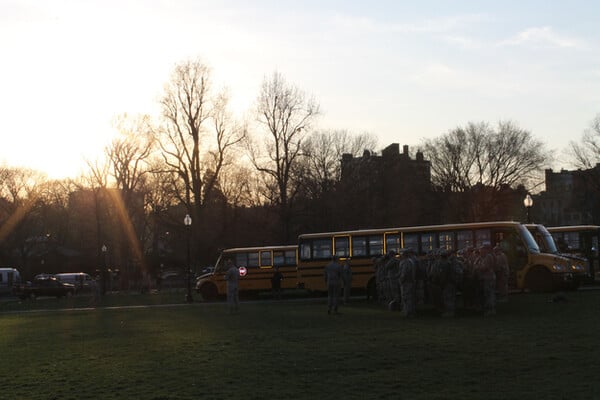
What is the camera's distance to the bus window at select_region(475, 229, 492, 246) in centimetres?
3600

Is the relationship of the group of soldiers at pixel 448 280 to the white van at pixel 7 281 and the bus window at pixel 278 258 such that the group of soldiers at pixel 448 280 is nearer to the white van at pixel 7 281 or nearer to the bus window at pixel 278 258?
the bus window at pixel 278 258

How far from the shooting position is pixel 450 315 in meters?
24.6

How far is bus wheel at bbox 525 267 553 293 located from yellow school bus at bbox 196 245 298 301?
1366cm

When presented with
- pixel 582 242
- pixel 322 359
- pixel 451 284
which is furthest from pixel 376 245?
pixel 322 359

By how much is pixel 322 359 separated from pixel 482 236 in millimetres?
22804

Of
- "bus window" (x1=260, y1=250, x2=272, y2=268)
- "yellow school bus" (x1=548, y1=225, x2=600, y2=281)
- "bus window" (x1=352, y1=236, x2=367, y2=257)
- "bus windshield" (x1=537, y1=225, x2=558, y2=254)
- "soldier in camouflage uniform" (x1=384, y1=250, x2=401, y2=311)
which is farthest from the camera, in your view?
"bus window" (x1=260, y1=250, x2=272, y2=268)

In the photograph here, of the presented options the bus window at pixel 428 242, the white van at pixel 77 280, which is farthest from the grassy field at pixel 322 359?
the white van at pixel 77 280

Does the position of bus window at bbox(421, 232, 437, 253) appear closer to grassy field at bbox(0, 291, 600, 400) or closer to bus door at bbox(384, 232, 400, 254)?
bus door at bbox(384, 232, 400, 254)

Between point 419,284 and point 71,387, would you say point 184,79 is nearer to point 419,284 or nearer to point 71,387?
point 419,284

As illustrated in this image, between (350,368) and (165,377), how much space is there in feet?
9.33

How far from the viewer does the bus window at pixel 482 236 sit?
118ft

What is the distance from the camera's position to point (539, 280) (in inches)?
1358

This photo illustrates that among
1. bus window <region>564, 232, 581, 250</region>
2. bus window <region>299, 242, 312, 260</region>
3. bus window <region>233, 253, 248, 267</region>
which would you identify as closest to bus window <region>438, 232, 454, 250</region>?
bus window <region>299, 242, 312, 260</region>

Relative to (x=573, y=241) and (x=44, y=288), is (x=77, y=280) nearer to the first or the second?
(x=44, y=288)
